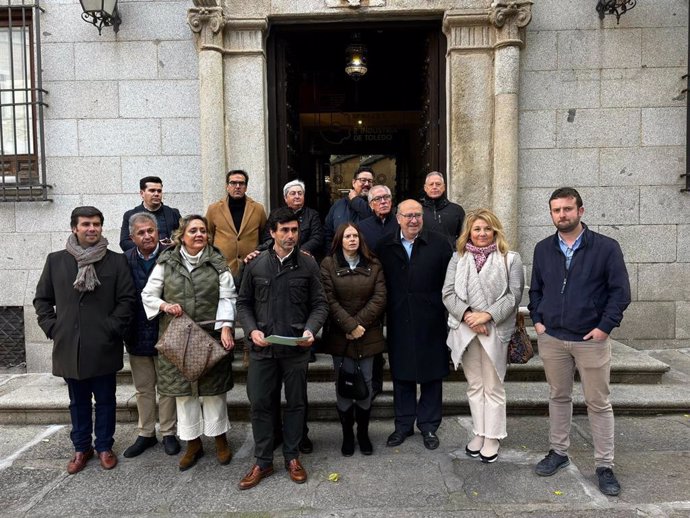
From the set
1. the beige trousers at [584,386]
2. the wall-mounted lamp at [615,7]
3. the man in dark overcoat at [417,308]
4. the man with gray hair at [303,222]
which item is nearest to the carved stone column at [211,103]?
the man with gray hair at [303,222]

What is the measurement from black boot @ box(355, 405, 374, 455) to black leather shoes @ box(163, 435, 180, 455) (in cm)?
145

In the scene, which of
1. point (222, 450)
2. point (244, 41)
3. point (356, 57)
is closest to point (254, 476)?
point (222, 450)

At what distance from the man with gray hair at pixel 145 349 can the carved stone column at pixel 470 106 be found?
352 cm

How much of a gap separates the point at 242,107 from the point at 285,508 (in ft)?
14.5

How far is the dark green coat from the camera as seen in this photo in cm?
361

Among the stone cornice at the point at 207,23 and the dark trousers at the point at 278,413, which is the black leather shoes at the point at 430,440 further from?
the stone cornice at the point at 207,23

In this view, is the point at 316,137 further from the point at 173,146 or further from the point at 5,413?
the point at 5,413

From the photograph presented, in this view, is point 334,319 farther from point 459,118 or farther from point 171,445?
point 459,118

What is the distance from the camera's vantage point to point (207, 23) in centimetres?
560

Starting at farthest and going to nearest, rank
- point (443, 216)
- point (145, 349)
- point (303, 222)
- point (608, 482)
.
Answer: point (303, 222)
point (443, 216)
point (145, 349)
point (608, 482)

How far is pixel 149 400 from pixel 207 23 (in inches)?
164

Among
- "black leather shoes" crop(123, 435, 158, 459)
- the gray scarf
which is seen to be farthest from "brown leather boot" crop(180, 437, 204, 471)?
the gray scarf

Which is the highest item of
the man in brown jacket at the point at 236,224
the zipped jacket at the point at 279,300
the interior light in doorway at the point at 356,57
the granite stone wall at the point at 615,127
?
the interior light in doorway at the point at 356,57

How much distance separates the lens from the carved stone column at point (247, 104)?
576 cm
